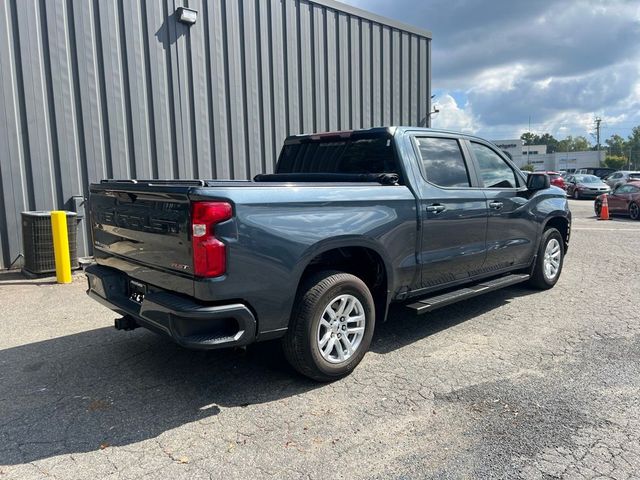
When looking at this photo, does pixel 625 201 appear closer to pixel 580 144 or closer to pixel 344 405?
pixel 344 405

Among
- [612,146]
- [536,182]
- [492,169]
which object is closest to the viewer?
[492,169]

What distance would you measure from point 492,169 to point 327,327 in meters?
2.94

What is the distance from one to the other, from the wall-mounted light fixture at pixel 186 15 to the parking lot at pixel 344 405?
581 centimetres

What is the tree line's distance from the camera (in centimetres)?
8456

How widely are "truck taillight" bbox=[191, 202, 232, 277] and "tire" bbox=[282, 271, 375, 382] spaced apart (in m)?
0.76

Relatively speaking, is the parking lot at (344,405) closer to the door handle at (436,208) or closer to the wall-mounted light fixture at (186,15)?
the door handle at (436,208)

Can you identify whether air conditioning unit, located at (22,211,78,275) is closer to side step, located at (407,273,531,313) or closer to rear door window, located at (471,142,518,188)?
side step, located at (407,273,531,313)

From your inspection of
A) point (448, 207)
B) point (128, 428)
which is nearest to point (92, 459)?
point (128, 428)

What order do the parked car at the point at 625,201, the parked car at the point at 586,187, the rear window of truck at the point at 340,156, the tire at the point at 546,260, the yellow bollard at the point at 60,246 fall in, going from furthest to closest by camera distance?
the parked car at the point at 586,187 → the parked car at the point at 625,201 → the yellow bollard at the point at 60,246 → the tire at the point at 546,260 → the rear window of truck at the point at 340,156

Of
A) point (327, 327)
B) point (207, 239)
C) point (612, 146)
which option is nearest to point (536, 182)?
point (327, 327)

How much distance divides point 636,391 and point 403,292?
1844 millimetres

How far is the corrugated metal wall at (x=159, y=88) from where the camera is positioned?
7781 mm

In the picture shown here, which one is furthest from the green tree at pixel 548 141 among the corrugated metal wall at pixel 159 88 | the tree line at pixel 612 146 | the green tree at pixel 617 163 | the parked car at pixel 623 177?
the corrugated metal wall at pixel 159 88

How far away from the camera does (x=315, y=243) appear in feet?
11.8
